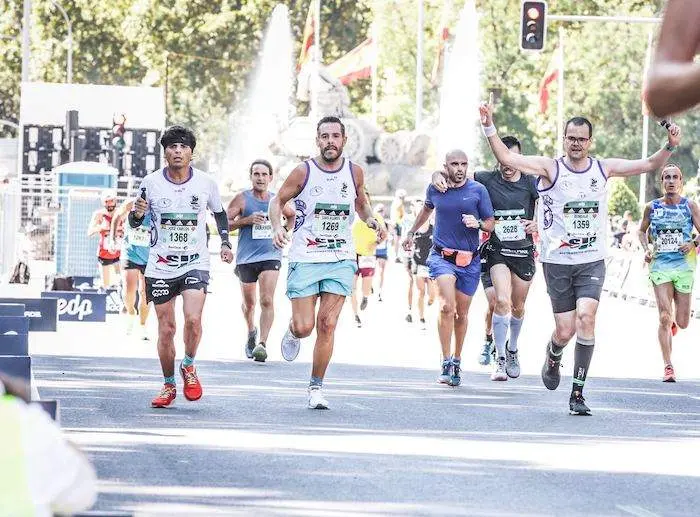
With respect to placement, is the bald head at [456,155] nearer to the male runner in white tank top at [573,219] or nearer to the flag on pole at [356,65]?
the male runner in white tank top at [573,219]

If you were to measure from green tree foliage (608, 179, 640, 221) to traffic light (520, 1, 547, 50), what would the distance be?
122 feet

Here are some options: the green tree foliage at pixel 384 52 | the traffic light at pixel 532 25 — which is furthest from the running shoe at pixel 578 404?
the green tree foliage at pixel 384 52

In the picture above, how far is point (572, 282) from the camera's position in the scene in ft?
42.5

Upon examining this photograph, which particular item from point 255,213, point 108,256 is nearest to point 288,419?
point 255,213

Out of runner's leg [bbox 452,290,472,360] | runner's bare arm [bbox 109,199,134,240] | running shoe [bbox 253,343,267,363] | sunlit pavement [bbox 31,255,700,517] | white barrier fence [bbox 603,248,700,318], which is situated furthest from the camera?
white barrier fence [bbox 603,248,700,318]

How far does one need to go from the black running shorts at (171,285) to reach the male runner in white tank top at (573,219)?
219 cm

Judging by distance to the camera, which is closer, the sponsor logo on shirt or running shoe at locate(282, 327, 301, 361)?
the sponsor logo on shirt

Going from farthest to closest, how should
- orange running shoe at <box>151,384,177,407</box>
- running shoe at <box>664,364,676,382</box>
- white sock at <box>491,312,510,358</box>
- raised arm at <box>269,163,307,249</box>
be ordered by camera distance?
1. running shoe at <box>664,364,676,382</box>
2. white sock at <box>491,312,510,358</box>
3. raised arm at <box>269,163,307,249</box>
4. orange running shoe at <box>151,384,177,407</box>

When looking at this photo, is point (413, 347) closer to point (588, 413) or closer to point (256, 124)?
point (588, 413)

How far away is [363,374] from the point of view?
52.1 ft

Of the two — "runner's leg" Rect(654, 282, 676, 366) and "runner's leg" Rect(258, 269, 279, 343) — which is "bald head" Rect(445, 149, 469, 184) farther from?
"runner's leg" Rect(258, 269, 279, 343)

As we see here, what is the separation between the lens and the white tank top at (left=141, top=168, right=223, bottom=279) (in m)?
12.6

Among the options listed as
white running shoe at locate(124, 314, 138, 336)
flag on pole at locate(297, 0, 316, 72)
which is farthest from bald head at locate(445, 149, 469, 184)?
flag on pole at locate(297, 0, 316, 72)

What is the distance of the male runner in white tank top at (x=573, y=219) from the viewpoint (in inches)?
502
